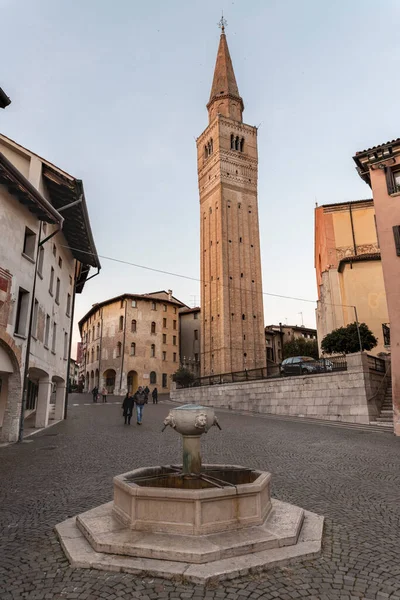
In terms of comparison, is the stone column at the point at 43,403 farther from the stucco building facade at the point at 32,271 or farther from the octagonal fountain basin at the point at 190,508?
the octagonal fountain basin at the point at 190,508

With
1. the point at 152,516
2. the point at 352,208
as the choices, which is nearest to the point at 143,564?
the point at 152,516

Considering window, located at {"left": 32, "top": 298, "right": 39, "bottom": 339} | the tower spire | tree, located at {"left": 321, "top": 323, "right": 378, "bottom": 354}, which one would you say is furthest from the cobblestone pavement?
the tower spire

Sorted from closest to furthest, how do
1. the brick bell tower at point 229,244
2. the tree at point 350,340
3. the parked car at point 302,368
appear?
the parked car at point 302,368 → the tree at point 350,340 → the brick bell tower at point 229,244

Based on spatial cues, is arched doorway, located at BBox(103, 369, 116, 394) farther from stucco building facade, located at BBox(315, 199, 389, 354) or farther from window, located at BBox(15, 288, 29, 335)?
window, located at BBox(15, 288, 29, 335)

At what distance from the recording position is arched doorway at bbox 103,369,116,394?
60166mm

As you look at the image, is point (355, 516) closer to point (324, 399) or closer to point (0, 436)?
point (0, 436)

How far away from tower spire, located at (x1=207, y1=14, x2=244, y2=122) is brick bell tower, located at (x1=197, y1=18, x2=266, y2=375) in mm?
212

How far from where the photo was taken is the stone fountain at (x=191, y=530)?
384cm

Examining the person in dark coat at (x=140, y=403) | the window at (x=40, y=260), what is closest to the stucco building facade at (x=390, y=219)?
the person in dark coat at (x=140, y=403)

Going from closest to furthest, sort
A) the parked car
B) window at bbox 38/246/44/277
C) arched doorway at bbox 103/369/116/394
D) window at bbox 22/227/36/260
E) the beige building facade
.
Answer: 1. window at bbox 22/227/36/260
2. window at bbox 38/246/44/277
3. the parked car
4. arched doorway at bbox 103/369/116/394
5. the beige building facade

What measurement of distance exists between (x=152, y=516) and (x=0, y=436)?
11.1 meters

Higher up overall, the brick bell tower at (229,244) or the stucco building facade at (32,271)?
the brick bell tower at (229,244)

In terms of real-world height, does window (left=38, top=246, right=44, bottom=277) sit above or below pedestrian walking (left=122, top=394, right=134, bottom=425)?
above

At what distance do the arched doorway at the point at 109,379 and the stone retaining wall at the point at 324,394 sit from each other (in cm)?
Result: 3540
